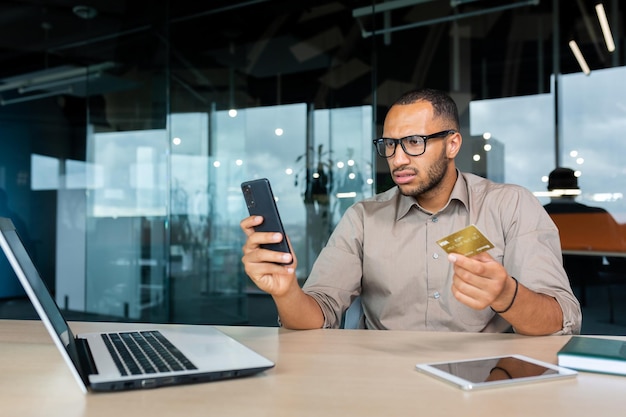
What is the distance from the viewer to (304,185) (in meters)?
4.50

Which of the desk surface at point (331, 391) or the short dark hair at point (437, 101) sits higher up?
the short dark hair at point (437, 101)

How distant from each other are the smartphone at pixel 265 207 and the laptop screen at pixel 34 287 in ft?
1.61

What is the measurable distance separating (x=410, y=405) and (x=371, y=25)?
3920 mm

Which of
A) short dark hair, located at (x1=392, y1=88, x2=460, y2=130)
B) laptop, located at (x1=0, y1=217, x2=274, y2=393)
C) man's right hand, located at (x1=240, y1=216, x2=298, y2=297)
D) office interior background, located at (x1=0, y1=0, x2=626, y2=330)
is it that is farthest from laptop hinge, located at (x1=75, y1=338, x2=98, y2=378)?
office interior background, located at (x1=0, y1=0, x2=626, y2=330)

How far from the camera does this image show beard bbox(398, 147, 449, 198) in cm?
188

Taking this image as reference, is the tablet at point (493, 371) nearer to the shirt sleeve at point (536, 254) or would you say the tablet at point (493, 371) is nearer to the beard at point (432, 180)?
the shirt sleeve at point (536, 254)

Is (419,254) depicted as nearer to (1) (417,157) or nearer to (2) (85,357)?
(1) (417,157)

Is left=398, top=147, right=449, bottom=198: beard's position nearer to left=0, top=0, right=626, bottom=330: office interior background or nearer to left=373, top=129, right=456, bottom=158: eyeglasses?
left=373, top=129, right=456, bottom=158: eyeglasses

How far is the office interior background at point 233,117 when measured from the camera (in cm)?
393

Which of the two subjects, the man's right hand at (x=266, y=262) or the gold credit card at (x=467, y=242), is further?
the man's right hand at (x=266, y=262)

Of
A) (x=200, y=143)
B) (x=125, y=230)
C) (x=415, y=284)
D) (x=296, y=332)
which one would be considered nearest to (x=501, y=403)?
(x=296, y=332)

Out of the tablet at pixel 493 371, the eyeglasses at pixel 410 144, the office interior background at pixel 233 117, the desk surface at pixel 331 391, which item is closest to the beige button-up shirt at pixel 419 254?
the eyeglasses at pixel 410 144

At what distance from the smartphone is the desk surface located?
0.85 ft

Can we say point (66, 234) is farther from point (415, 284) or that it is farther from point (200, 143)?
point (415, 284)
